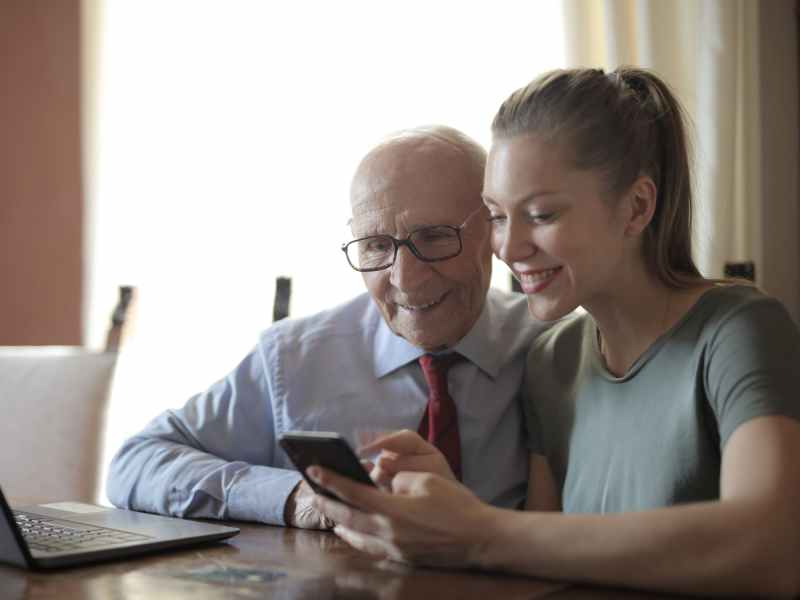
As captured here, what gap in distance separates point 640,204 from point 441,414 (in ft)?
1.77

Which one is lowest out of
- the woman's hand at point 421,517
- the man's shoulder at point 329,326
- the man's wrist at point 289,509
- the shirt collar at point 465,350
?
the man's wrist at point 289,509

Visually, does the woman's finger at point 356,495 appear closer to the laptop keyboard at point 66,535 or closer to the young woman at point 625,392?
the young woman at point 625,392

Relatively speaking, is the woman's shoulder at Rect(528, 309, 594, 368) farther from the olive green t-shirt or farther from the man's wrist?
the man's wrist

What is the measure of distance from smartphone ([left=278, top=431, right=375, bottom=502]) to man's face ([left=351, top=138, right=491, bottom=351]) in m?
0.55

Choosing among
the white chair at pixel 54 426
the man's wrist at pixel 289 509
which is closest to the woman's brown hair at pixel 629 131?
the man's wrist at pixel 289 509

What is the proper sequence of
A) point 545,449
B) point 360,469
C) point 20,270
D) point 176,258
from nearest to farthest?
point 360,469
point 545,449
point 176,258
point 20,270

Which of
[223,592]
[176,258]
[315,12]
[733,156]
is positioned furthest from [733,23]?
[223,592]

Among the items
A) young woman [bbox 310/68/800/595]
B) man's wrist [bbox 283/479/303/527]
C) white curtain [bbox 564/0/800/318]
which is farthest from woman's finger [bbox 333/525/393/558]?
white curtain [bbox 564/0/800/318]

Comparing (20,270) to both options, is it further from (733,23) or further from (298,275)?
(733,23)

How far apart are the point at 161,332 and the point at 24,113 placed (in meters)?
0.97

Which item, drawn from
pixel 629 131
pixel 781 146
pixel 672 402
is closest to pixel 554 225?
pixel 629 131

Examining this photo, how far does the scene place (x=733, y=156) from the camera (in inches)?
97.1

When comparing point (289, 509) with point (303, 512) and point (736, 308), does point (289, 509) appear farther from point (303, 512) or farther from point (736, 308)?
point (736, 308)

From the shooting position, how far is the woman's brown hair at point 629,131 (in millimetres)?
1329
